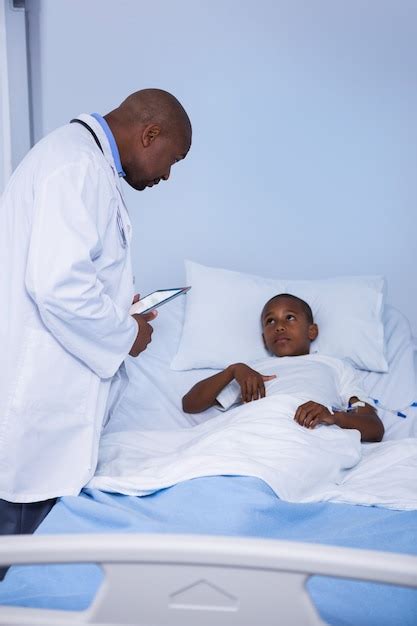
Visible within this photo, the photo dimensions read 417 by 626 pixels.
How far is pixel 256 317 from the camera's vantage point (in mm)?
2883

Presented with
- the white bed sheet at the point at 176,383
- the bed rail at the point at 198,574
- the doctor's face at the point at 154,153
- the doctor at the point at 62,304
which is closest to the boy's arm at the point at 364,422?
the white bed sheet at the point at 176,383

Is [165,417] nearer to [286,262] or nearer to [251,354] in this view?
[251,354]

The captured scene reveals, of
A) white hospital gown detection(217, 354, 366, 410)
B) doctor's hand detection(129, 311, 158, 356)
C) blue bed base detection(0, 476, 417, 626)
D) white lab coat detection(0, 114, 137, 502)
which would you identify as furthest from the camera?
white hospital gown detection(217, 354, 366, 410)

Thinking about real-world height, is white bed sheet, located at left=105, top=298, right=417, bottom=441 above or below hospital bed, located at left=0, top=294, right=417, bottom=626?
below

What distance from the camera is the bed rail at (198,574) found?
0.96 meters

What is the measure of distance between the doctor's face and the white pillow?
0.94 m

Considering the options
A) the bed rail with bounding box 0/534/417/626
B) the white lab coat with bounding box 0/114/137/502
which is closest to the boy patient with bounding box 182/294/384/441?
the white lab coat with bounding box 0/114/137/502

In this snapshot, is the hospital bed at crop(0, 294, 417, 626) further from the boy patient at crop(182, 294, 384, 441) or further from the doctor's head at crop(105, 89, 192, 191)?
the doctor's head at crop(105, 89, 192, 191)

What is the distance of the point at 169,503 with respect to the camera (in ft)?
5.63

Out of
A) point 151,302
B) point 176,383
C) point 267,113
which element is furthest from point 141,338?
point 267,113

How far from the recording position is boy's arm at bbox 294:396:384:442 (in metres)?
2.11

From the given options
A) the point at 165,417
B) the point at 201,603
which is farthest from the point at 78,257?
the point at 165,417

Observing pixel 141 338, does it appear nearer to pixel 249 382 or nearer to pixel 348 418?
pixel 249 382

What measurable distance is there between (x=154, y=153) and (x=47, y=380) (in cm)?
63
